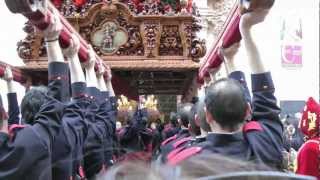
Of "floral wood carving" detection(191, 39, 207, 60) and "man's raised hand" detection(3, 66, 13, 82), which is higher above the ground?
"floral wood carving" detection(191, 39, 207, 60)

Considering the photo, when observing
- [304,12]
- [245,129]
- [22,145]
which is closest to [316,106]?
[245,129]

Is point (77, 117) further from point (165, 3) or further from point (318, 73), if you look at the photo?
point (318, 73)

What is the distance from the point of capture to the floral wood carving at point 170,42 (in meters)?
6.24

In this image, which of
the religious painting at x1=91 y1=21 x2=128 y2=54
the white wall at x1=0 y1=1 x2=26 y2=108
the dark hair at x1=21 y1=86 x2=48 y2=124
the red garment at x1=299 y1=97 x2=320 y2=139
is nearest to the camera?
the dark hair at x1=21 y1=86 x2=48 y2=124

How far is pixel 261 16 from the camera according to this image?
2.24 meters

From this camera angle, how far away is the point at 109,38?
6320 millimetres

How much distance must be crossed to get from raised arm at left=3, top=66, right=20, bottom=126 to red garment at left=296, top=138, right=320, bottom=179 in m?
1.75

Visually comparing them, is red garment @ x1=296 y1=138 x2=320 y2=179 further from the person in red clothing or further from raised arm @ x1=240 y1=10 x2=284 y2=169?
raised arm @ x1=240 y1=10 x2=284 y2=169

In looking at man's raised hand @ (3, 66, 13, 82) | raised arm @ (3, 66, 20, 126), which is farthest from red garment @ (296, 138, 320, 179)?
man's raised hand @ (3, 66, 13, 82)

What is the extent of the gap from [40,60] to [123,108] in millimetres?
1307

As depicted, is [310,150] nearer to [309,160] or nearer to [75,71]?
[309,160]

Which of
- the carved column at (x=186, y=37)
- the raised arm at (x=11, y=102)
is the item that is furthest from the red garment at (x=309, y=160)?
the carved column at (x=186, y=37)

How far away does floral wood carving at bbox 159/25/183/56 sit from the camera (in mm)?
6238

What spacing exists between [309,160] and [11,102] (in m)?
2.06
